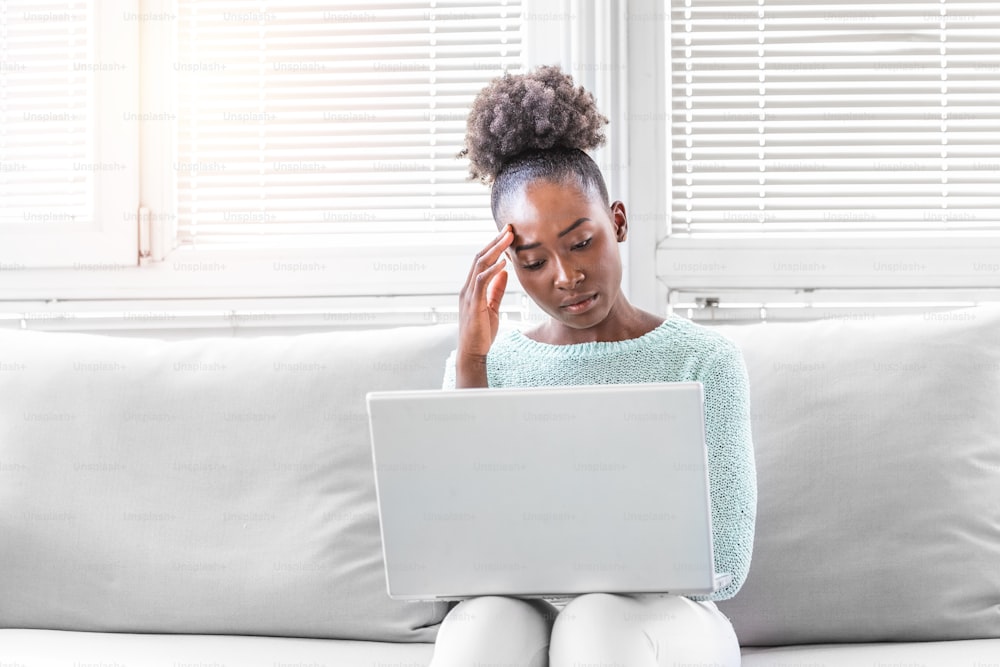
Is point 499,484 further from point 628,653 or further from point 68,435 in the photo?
point 68,435

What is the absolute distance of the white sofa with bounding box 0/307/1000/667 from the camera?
4.55 feet

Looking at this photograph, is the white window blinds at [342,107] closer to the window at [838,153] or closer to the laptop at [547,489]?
the window at [838,153]

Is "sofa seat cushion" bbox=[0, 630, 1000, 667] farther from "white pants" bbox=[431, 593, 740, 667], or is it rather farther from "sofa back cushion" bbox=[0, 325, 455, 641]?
"white pants" bbox=[431, 593, 740, 667]

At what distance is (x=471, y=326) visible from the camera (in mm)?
1425

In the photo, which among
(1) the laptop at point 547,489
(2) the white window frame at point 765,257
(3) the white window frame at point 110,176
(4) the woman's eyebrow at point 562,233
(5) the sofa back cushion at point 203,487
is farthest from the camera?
(3) the white window frame at point 110,176

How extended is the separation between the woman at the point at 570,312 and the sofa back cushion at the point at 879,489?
5.9 inches

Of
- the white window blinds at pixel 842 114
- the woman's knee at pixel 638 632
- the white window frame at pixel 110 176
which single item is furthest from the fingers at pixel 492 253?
the white window frame at pixel 110 176

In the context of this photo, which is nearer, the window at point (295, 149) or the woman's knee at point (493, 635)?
the woman's knee at point (493, 635)

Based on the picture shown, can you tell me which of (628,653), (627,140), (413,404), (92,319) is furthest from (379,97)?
(628,653)

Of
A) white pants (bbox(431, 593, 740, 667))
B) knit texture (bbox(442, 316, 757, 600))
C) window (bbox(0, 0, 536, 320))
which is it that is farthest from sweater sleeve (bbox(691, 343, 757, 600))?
window (bbox(0, 0, 536, 320))

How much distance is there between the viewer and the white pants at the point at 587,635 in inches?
41.1

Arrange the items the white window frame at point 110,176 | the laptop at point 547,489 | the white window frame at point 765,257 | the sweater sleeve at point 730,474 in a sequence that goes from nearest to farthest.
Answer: the laptop at point 547,489 < the sweater sleeve at point 730,474 < the white window frame at point 765,257 < the white window frame at point 110,176

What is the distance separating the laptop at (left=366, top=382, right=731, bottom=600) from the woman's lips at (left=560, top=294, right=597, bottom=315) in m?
0.39

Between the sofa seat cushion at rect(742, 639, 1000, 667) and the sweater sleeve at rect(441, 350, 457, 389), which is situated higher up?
the sweater sleeve at rect(441, 350, 457, 389)
